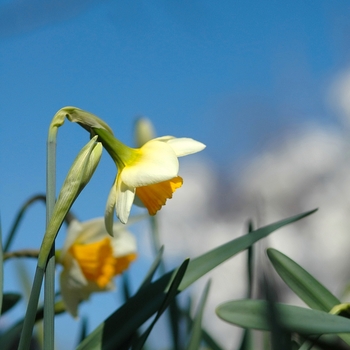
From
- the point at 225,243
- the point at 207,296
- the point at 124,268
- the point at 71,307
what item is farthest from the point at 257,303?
the point at 124,268

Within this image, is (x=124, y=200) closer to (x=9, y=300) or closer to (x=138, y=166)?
(x=138, y=166)

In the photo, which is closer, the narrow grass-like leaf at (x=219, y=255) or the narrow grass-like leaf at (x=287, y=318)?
the narrow grass-like leaf at (x=287, y=318)

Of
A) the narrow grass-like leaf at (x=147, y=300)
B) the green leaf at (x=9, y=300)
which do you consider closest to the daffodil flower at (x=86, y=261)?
the green leaf at (x=9, y=300)

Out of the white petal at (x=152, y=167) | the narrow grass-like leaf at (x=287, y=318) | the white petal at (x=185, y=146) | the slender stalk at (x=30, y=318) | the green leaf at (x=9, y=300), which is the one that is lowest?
the green leaf at (x=9, y=300)

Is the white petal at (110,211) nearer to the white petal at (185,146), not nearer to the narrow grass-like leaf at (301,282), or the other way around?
the white petal at (185,146)

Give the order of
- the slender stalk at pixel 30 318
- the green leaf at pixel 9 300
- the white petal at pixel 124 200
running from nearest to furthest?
1. the slender stalk at pixel 30 318
2. the white petal at pixel 124 200
3. the green leaf at pixel 9 300

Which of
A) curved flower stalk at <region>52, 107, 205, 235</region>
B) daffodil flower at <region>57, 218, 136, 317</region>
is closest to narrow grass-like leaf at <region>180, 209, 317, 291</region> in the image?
curved flower stalk at <region>52, 107, 205, 235</region>

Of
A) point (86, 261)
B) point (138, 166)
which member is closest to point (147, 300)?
point (138, 166)

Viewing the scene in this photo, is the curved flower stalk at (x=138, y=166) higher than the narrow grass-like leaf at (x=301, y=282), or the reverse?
the curved flower stalk at (x=138, y=166)

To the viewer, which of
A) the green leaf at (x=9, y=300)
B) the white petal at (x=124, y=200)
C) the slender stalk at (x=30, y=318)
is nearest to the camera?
the slender stalk at (x=30, y=318)
